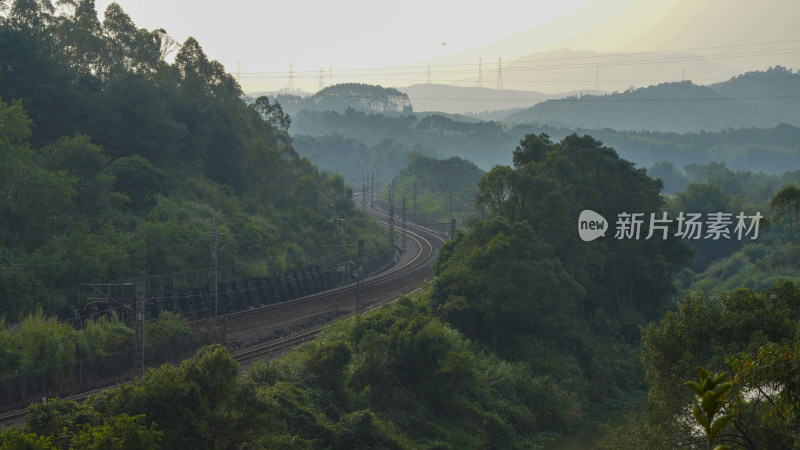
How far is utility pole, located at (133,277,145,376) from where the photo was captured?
106ft

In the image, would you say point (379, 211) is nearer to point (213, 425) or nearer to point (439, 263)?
point (439, 263)

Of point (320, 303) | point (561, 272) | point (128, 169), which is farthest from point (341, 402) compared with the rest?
point (128, 169)

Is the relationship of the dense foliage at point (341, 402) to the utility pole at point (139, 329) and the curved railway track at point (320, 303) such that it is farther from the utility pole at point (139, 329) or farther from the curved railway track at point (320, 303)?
the utility pole at point (139, 329)

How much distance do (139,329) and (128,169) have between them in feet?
93.0

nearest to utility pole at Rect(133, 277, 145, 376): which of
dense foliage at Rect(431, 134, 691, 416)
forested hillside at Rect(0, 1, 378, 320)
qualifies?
forested hillside at Rect(0, 1, 378, 320)

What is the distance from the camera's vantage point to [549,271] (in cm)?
4694

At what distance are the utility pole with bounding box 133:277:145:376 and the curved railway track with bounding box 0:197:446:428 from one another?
8.42 feet

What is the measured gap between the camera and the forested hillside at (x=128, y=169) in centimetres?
4762

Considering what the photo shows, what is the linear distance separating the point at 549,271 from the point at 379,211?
238 feet

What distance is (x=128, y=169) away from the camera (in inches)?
2367

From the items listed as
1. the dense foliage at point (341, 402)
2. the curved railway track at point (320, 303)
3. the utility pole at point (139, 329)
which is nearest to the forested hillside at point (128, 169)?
the curved railway track at point (320, 303)

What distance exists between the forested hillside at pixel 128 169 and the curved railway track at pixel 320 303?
17.7 ft

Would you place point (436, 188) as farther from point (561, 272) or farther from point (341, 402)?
point (341, 402)

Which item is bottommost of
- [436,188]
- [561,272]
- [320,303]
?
[320,303]
